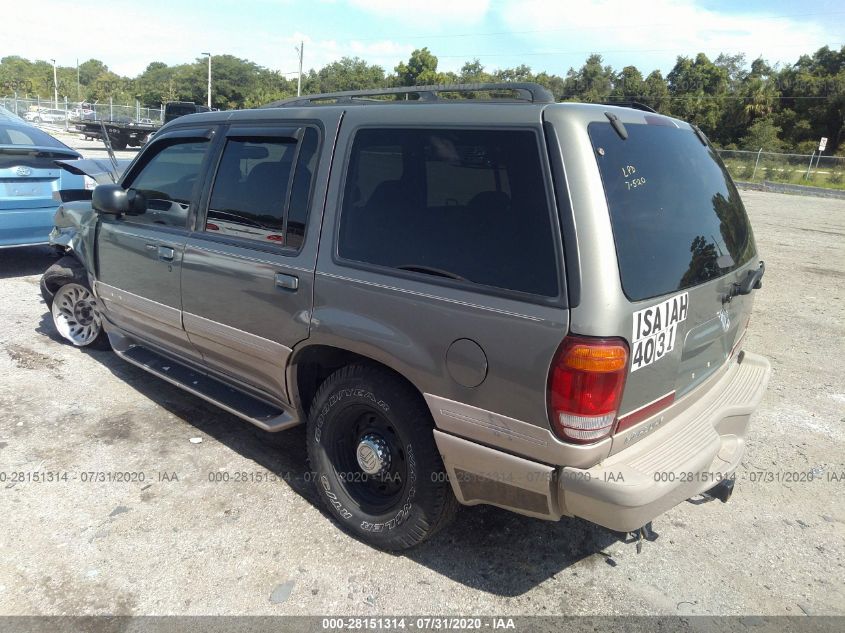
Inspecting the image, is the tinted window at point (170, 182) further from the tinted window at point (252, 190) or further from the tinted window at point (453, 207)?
the tinted window at point (453, 207)

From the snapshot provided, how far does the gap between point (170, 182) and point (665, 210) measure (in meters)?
2.96

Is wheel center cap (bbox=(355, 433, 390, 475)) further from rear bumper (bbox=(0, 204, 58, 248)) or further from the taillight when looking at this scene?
rear bumper (bbox=(0, 204, 58, 248))

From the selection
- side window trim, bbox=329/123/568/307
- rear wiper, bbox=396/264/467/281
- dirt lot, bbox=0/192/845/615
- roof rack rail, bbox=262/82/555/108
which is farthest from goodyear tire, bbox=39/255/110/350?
rear wiper, bbox=396/264/467/281

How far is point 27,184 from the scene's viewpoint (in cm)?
661

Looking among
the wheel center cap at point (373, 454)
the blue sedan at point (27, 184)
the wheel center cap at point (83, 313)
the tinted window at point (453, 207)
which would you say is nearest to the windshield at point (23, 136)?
the blue sedan at point (27, 184)

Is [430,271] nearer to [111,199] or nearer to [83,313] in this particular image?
[111,199]

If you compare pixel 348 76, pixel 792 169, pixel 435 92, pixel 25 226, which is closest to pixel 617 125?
pixel 435 92

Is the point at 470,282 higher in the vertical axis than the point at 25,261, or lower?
higher

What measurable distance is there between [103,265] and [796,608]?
14.7ft

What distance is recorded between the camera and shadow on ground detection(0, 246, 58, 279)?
7.42 metres

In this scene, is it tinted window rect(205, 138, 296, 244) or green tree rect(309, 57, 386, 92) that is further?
green tree rect(309, 57, 386, 92)

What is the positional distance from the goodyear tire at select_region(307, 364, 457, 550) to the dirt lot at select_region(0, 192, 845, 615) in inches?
6.5

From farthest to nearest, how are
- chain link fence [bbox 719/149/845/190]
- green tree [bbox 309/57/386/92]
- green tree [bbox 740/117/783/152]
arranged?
green tree [bbox 309/57/386/92], green tree [bbox 740/117/783/152], chain link fence [bbox 719/149/845/190]

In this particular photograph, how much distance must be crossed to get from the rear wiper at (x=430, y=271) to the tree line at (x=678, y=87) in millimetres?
21262
